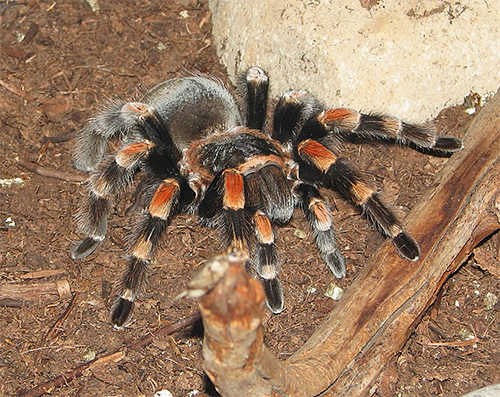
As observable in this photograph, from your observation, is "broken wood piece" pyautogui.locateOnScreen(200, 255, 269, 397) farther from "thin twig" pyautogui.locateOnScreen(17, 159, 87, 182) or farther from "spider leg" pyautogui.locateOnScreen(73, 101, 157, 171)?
"thin twig" pyautogui.locateOnScreen(17, 159, 87, 182)

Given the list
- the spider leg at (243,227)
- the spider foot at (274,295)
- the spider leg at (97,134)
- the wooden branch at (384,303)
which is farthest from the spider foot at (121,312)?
the spider leg at (97,134)

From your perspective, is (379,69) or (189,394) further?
(379,69)

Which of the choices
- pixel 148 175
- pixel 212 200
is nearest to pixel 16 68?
pixel 148 175

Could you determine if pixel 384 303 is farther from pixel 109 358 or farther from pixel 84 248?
pixel 84 248

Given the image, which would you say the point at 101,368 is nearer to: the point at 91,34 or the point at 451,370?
the point at 451,370

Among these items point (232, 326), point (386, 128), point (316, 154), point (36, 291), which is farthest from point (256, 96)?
point (232, 326)
